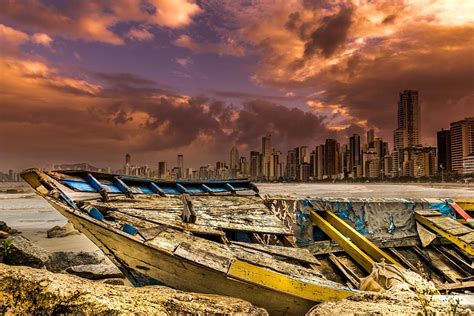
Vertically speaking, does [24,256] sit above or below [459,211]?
below

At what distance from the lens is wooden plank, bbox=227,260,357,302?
3365mm

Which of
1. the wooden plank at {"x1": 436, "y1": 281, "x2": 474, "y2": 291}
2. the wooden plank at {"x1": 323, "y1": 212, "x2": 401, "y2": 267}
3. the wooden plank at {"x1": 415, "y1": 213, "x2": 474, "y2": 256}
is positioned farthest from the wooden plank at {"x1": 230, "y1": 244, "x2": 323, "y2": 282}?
the wooden plank at {"x1": 415, "y1": 213, "x2": 474, "y2": 256}

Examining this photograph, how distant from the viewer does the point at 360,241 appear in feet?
18.6

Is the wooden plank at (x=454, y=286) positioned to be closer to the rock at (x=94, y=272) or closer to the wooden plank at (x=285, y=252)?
the wooden plank at (x=285, y=252)

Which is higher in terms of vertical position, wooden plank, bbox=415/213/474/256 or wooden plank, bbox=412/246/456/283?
wooden plank, bbox=415/213/474/256

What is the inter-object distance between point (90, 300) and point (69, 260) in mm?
5582

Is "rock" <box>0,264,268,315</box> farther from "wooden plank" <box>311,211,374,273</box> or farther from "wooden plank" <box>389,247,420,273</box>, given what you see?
"wooden plank" <box>389,247,420,273</box>

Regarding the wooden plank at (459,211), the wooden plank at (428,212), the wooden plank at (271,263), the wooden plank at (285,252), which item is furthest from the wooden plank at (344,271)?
the wooden plank at (459,211)

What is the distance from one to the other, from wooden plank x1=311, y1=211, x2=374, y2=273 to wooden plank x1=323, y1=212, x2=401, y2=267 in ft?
0.44

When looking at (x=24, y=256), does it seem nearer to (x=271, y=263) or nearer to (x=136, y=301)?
(x=136, y=301)

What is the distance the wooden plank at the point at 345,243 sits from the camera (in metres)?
5.21

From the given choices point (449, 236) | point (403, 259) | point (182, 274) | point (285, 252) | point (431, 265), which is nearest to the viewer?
point (182, 274)

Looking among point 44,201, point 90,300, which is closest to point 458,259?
point 90,300

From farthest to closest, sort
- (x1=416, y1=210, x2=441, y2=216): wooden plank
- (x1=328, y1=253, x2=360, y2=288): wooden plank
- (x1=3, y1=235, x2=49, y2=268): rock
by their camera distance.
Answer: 1. (x1=3, y1=235, x2=49, y2=268): rock
2. (x1=416, y1=210, x2=441, y2=216): wooden plank
3. (x1=328, y1=253, x2=360, y2=288): wooden plank
